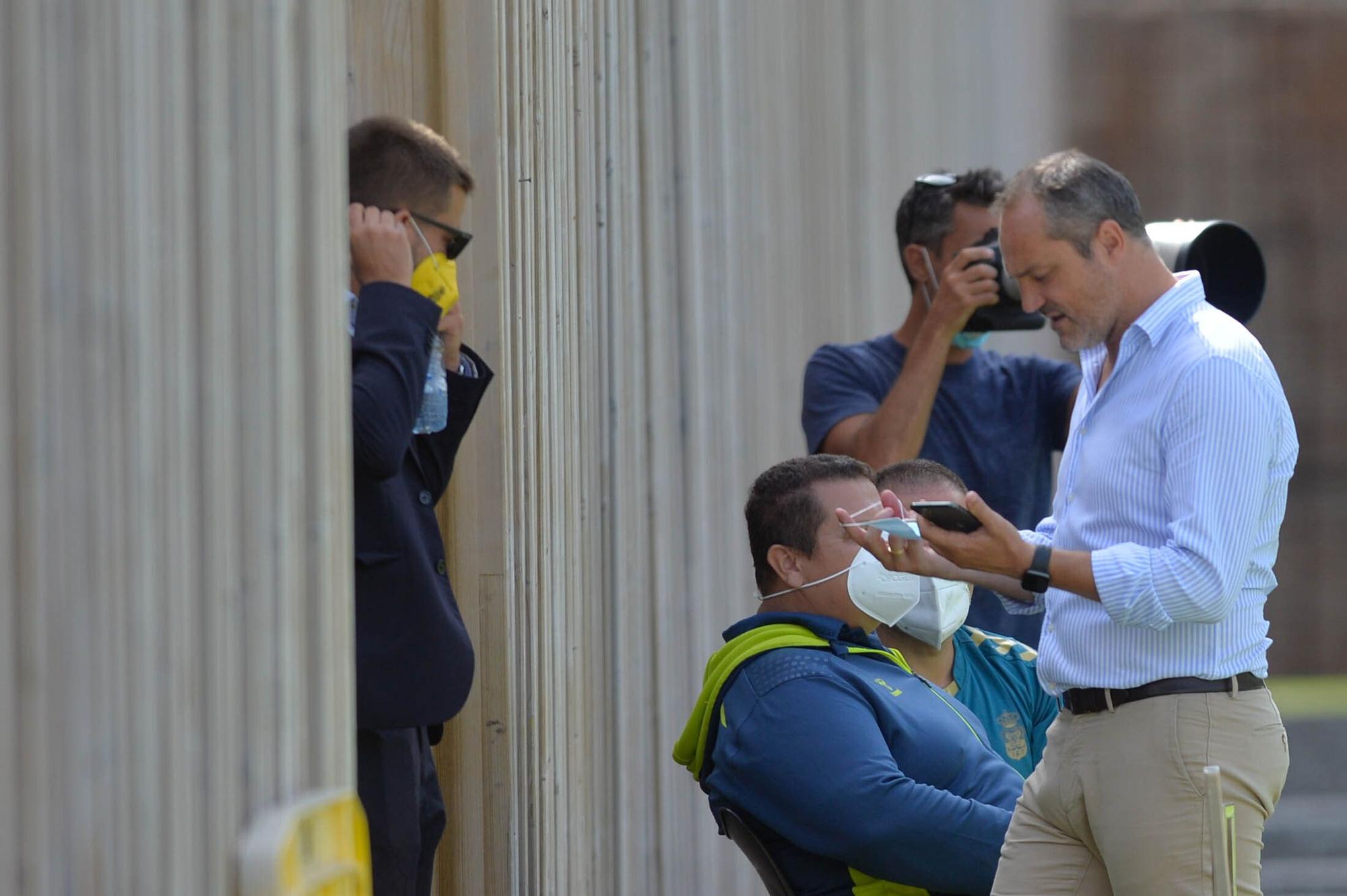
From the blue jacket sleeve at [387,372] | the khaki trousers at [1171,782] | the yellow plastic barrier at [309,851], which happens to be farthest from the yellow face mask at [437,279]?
the yellow plastic barrier at [309,851]

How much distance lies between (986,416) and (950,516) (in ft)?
3.91

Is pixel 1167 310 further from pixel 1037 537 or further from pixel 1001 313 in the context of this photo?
pixel 1001 313

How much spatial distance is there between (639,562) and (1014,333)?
272 cm

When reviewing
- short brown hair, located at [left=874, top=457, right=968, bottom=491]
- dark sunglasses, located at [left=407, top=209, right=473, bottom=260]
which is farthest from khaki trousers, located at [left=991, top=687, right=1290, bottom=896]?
dark sunglasses, located at [left=407, top=209, right=473, bottom=260]

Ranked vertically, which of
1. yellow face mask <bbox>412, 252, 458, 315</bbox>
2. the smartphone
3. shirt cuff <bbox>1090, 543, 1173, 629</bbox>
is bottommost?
shirt cuff <bbox>1090, 543, 1173, 629</bbox>

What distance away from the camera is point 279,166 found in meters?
1.08

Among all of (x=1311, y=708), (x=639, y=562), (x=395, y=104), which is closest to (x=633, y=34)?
(x=395, y=104)

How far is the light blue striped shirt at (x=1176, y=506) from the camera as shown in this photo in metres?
1.97

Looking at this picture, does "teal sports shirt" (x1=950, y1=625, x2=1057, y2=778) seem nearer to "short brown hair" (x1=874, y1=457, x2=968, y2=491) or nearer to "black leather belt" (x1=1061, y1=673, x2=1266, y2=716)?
"short brown hair" (x1=874, y1=457, x2=968, y2=491)

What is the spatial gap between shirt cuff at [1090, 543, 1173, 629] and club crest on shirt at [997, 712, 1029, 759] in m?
0.76

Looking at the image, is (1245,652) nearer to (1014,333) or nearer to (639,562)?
(639,562)

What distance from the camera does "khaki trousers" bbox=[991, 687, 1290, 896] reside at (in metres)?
1.99

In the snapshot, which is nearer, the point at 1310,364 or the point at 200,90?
the point at 200,90

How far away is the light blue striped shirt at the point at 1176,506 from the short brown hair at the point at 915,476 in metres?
0.53
